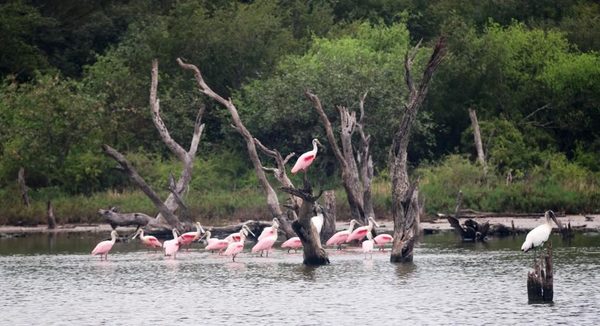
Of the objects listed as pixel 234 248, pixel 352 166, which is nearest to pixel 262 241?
pixel 234 248

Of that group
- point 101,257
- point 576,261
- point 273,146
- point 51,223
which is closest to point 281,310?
point 576,261

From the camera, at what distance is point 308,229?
3044 centimetres

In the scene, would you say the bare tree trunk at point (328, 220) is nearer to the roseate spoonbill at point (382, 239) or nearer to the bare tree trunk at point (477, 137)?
the roseate spoonbill at point (382, 239)

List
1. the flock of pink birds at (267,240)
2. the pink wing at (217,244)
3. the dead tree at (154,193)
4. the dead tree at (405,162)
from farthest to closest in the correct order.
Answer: the dead tree at (154,193) < the pink wing at (217,244) < the flock of pink birds at (267,240) < the dead tree at (405,162)

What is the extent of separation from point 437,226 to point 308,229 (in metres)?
12.2

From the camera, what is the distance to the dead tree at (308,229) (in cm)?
2888

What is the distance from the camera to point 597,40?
183 feet

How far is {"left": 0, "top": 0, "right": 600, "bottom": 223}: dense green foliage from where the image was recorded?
4706 cm

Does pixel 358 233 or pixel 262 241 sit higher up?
pixel 358 233

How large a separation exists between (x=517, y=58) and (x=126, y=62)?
593 inches

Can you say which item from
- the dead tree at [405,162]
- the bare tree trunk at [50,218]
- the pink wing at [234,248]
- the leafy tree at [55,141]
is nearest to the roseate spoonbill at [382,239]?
the pink wing at [234,248]

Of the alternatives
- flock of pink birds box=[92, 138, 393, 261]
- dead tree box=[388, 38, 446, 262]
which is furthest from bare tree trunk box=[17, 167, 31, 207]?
dead tree box=[388, 38, 446, 262]

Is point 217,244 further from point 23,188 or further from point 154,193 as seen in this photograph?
point 23,188

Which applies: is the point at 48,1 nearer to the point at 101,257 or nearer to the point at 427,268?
the point at 101,257
